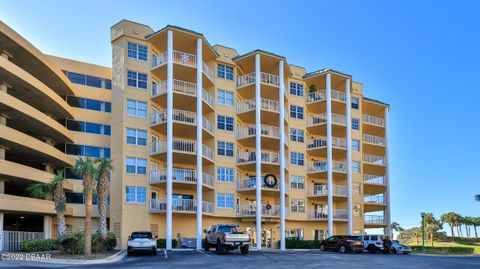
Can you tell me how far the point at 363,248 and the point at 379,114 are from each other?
28.2 metres

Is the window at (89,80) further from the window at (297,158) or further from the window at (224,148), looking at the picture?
the window at (297,158)

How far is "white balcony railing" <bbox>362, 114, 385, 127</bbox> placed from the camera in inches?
2534

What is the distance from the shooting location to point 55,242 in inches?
1476

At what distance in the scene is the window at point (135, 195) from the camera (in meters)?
45.2

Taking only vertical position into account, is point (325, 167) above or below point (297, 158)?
below

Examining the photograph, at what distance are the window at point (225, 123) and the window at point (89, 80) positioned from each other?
10949 millimetres

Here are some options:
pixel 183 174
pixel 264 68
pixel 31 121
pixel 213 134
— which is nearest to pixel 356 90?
pixel 264 68

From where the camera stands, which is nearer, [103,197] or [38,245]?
[103,197]

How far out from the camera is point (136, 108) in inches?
1845

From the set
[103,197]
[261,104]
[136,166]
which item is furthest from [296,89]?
[103,197]

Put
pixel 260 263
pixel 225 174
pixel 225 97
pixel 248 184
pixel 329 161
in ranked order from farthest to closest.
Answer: pixel 329 161, pixel 225 97, pixel 248 184, pixel 225 174, pixel 260 263

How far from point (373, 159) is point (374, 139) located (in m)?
2.48

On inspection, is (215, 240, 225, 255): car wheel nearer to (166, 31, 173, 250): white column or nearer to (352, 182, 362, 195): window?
(166, 31, 173, 250): white column

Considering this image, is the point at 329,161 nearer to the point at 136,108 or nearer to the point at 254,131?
the point at 254,131
